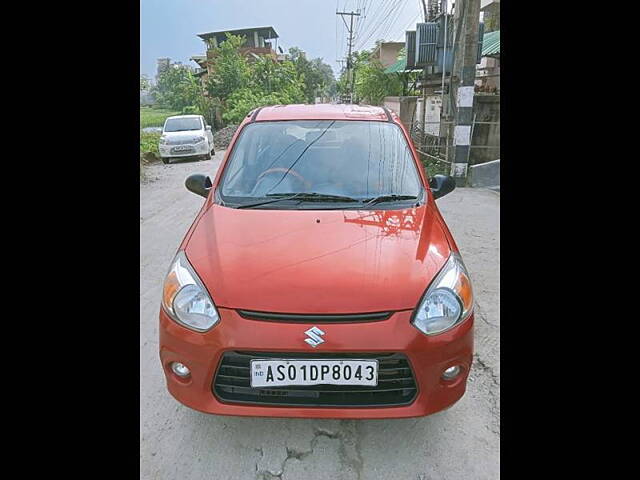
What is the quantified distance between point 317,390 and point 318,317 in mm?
298

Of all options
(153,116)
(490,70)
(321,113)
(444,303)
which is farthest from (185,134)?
(444,303)

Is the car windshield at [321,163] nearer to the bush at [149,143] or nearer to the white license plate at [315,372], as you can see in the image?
the white license plate at [315,372]

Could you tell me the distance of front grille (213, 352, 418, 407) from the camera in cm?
172

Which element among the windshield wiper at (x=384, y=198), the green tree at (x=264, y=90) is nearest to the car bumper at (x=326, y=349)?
the windshield wiper at (x=384, y=198)

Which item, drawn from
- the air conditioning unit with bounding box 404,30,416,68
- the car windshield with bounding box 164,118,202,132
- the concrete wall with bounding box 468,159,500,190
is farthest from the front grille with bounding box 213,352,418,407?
the car windshield with bounding box 164,118,202,132

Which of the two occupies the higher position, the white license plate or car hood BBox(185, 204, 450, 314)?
car hood BBox(185, 204, 450, 314)

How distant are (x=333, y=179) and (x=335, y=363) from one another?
129cm

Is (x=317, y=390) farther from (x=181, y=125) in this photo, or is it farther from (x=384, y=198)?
(x=181, y=125)

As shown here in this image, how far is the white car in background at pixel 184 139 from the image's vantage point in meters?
12.5

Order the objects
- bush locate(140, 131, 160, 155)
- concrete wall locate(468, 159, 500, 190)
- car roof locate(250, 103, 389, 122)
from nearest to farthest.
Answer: car roof locate(250, 103, 389, 122), concrete wall locate(468, 159, 500, 190), bush locate(140, 131, 160, 155)

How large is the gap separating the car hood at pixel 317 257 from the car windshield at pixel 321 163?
0.73 ft

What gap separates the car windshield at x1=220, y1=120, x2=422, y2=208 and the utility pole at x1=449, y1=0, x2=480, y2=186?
5.04 meters

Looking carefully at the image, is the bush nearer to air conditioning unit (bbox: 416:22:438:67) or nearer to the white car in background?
the white car in background
